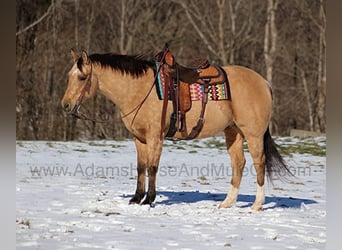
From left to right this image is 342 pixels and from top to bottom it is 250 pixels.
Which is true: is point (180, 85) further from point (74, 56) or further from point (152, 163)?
point (74, 56)

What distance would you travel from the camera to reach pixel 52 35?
373 centimetres

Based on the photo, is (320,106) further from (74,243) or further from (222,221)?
Result: (74,243)

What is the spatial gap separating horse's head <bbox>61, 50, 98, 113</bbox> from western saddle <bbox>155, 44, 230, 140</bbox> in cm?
38

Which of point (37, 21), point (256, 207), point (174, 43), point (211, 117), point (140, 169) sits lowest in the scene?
point (256, 207)

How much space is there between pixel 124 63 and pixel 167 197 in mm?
779

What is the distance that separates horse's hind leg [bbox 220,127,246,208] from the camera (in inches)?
144

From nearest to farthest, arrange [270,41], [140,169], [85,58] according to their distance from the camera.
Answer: [85,58], [140,169], [270,41]

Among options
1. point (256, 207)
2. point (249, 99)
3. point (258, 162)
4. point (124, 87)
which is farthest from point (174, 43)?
point (256, 207)

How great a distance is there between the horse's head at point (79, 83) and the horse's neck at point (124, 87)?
0.06 m

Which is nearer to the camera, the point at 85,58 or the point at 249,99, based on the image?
the point at 85,58

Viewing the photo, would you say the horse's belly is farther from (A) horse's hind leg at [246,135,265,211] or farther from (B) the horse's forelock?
(B) the horse's forelock

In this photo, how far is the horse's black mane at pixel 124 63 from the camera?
3.56 m

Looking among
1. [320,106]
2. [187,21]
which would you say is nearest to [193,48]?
[187,21]

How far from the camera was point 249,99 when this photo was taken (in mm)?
3645
